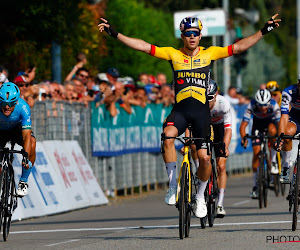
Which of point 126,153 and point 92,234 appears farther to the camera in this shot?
point 126,153

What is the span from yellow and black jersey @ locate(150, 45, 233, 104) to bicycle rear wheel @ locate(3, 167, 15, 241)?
94.6 inches

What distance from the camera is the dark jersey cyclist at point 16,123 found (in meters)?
12.5

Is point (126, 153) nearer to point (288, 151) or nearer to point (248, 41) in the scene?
point (288, 151)

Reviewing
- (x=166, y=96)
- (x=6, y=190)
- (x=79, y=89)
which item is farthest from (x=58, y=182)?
(x=166, y=96)

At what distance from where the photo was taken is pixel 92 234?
1334 centimetres

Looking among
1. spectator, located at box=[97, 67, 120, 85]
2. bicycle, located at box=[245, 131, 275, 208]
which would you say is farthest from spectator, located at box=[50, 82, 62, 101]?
bicycle, located at box=[245, 131, 275, 208]

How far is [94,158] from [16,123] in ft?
21.9

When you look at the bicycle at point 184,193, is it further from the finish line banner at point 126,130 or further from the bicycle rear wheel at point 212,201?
the finish line banner at point 126,130

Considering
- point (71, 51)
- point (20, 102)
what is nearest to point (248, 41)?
point (20, 102)

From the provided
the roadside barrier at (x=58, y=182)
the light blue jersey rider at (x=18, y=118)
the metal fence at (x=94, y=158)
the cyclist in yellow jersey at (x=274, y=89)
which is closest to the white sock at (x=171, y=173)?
the light blue jersey rider at (x=18, y=118)

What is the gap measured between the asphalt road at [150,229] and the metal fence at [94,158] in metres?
1.00

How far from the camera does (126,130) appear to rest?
21.2 m

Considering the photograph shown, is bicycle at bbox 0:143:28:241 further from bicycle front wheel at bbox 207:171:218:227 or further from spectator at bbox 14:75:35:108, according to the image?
spectator at bbox 14:75:35:108

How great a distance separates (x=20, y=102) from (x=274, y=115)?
721 cm
